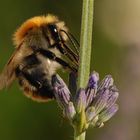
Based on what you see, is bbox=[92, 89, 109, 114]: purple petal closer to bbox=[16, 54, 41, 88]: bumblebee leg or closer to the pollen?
bbox=[16, 54, 41, 88]: bumblebee leg

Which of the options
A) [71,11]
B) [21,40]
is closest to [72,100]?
[21,40]

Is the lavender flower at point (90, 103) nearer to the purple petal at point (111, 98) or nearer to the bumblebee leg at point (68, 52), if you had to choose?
the purple petal at point (111, 98)

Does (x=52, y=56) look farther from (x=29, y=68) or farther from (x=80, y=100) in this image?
(x=80, y=100)

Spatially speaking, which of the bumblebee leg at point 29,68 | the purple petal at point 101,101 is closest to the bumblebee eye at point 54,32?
the bumblebee leg at point 29,68

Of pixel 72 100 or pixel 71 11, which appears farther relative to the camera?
pixel 71 11

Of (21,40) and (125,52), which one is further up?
(21,40)

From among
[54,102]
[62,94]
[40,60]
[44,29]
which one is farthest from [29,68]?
[54,102]

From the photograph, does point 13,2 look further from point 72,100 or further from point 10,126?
point 72,100
